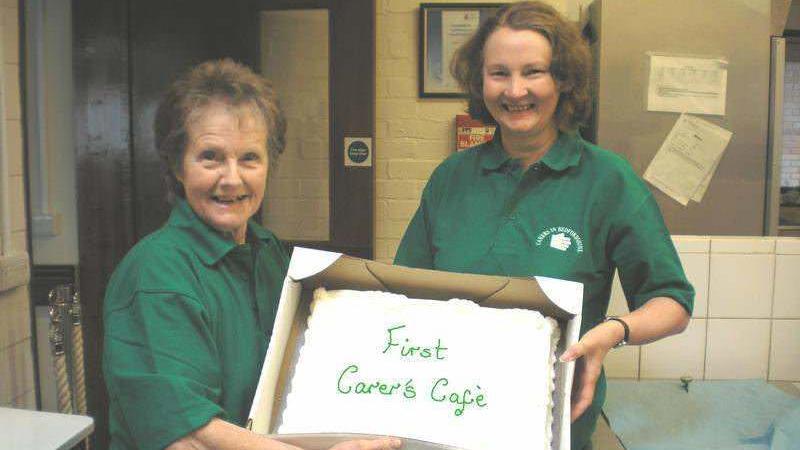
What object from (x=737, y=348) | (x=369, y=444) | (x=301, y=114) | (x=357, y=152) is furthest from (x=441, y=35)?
(x=369, y=444)

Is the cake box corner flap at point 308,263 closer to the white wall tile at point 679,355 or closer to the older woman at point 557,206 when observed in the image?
the older woman at point 557,206

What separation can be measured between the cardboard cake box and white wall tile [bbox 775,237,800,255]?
1.41m

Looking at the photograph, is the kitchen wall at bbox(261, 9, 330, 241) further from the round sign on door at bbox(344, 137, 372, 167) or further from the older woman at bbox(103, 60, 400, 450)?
the older woman at bbox(103, 60, 400, 450)

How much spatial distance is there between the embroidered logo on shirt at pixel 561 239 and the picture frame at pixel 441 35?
1696mm

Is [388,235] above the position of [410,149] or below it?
below

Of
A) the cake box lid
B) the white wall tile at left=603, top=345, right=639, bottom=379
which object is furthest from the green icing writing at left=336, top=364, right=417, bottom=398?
the white wall tile at left=603, top=345, right=639, bottom=379

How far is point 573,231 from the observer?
1192mm


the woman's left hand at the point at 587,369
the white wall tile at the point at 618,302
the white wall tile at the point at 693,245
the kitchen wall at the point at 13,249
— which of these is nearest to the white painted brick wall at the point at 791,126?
the white wall tile at the point at 693,245

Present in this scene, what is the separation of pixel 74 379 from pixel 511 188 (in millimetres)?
1604

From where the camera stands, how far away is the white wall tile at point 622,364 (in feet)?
6.78

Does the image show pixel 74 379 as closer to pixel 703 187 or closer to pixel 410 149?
pixel 410 149

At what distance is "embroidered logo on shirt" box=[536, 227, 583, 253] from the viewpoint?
46.6 inches

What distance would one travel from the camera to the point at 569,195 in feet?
3.99

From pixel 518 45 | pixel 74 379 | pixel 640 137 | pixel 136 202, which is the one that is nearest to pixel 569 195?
pixel 518 45
